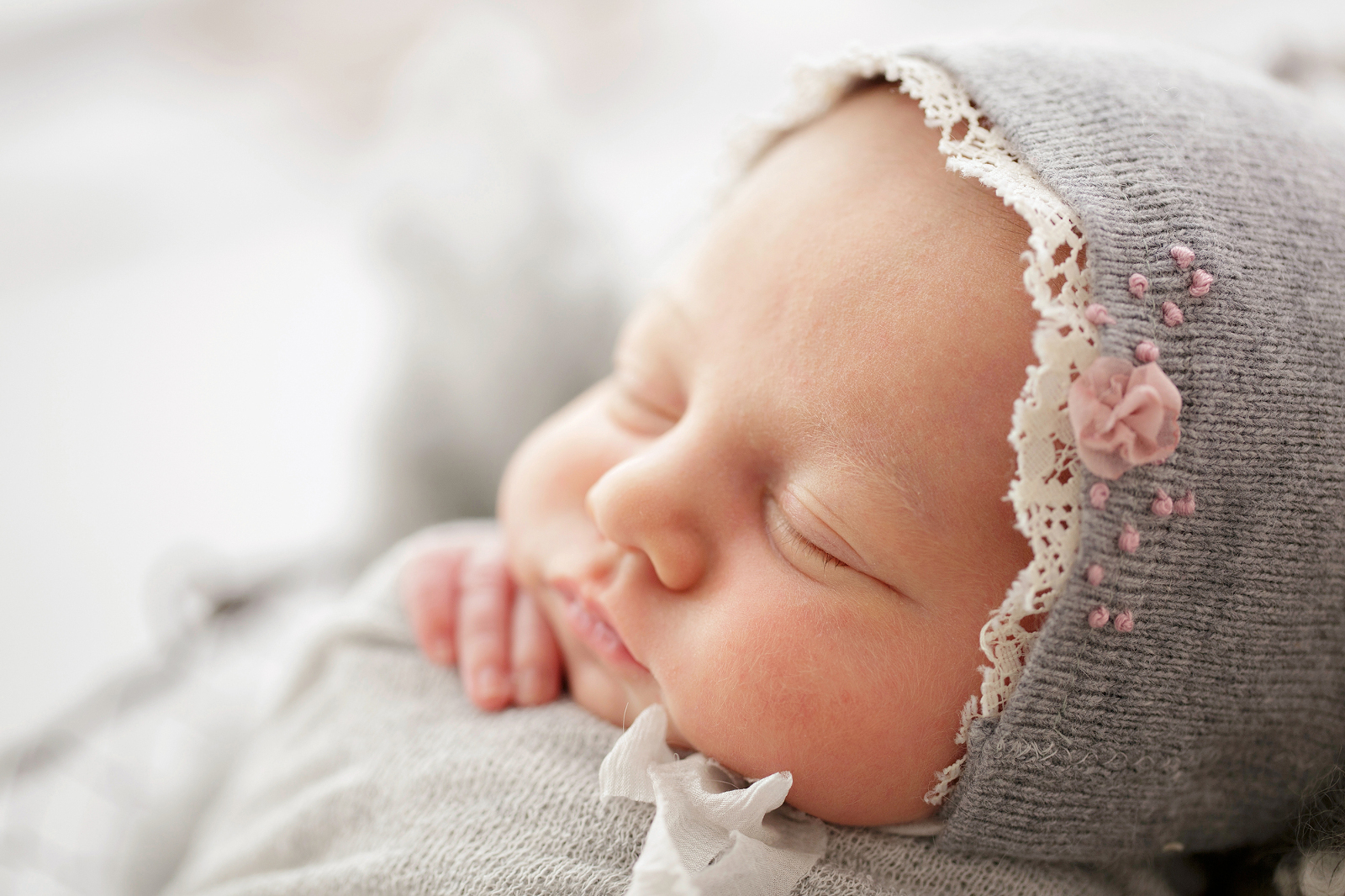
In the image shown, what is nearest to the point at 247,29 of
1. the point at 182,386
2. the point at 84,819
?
the point at 182,386

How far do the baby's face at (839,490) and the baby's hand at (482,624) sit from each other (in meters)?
0.15

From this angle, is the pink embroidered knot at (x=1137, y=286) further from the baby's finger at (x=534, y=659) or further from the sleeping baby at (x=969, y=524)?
the baby's finger at (x=534, y=659)

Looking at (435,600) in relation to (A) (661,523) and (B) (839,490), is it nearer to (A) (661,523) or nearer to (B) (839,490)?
(A) (661,523)

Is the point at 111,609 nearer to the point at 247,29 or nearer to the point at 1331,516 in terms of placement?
the point at 247,29

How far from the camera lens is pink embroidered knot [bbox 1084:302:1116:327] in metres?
0.59

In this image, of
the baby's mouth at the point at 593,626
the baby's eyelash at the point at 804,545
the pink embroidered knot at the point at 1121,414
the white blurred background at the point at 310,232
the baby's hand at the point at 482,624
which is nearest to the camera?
the pink embroidered knot at the point at 1121,414

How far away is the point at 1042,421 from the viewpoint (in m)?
0.60

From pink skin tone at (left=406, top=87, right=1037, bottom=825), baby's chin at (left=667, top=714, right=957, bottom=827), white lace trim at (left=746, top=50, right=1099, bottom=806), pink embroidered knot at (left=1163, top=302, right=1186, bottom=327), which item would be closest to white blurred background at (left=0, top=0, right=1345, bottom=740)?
pink skin tone at (left=406, top=87, right=1037, bottom=825)

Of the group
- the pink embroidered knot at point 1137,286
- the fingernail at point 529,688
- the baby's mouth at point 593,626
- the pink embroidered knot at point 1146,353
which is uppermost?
the pink embroidered knot at point 1137,286

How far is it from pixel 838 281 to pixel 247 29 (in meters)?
2.18

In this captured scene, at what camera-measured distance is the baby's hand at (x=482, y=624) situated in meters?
0.89

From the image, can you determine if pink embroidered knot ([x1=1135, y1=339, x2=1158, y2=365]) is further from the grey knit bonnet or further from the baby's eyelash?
the baby's eyelash

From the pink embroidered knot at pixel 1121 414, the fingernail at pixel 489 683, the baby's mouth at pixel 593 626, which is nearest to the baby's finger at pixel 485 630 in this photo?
the fingernail at pixel 489 683

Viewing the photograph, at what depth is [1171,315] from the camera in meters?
0.60
